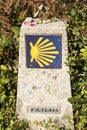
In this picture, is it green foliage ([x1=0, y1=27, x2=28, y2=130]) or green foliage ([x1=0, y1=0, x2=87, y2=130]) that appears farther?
green foliage ([x1=0, y1=27, x2=28, y2=130])

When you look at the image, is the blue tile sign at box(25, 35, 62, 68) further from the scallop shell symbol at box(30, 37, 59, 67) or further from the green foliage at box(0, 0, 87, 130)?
the green foliage at box(0, 0, 87, 130)

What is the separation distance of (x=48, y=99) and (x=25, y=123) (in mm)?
379

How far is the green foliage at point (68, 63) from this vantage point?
4246 millimetres

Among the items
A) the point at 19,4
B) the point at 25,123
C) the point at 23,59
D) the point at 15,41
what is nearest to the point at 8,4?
the point at 19,4

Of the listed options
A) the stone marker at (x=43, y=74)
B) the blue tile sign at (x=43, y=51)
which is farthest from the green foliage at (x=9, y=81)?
the blue tile sign at (x=43, y=51)

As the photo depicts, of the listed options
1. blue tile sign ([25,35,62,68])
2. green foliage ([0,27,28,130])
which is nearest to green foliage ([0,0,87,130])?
green foliage ([0,27,28,130])

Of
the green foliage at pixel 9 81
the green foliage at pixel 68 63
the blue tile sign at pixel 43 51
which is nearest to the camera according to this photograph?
the blue tile sign at pixel 43 51

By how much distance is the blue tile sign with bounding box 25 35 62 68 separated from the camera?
13.5 ft

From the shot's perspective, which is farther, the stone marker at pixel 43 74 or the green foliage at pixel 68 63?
the green foliage at pixel 68 63

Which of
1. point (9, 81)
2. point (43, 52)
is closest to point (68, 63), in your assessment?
point (43, 52)

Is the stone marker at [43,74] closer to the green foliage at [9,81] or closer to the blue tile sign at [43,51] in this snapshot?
the blue tile sign at [43,51]

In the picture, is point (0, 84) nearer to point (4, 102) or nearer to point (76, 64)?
point (4, 102)

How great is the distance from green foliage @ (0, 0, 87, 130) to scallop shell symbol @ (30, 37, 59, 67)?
0.63 ft

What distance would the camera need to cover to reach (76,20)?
4.45m
